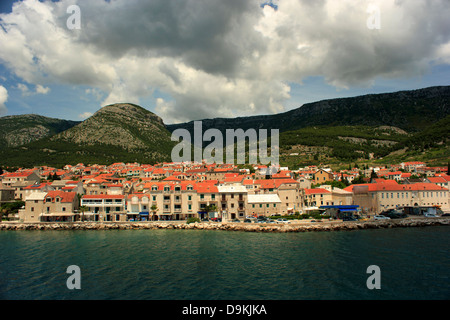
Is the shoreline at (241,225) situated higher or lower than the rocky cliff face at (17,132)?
lower

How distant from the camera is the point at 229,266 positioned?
2180 cm

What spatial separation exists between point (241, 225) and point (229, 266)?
17.5 metres

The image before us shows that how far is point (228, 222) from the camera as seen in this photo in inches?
1615

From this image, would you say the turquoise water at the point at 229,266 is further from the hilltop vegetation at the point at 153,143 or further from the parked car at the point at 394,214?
the hilltop vegetation at the point at 153,143

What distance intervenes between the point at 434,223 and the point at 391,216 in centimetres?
551

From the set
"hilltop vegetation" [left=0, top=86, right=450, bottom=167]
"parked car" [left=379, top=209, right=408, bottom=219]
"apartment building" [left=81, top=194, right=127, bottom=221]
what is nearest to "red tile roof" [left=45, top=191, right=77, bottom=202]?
"apartment building" [left=81, top=194, right=127, bottom=221]

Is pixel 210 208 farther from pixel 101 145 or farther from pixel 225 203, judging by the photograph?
pixel 101 145

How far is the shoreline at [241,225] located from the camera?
37688 millimetres

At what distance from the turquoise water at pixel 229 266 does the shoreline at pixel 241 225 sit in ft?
10.6

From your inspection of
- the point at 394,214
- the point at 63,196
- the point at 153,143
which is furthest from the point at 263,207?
the point at 153,143

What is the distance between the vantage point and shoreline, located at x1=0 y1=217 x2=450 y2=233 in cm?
3769

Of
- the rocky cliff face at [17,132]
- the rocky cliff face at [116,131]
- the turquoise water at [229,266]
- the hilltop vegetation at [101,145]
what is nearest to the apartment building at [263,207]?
the turquoise water at [229,266]
